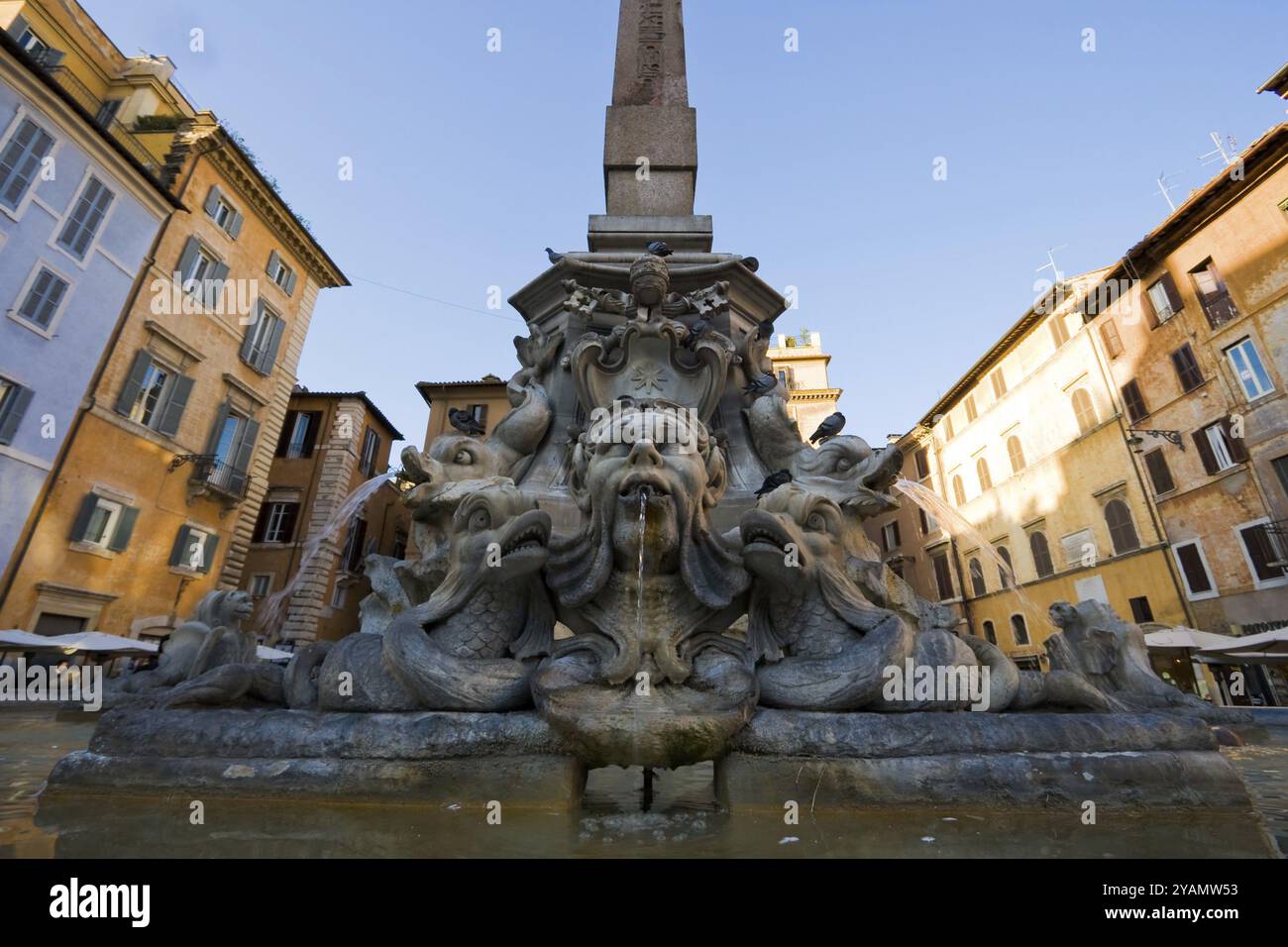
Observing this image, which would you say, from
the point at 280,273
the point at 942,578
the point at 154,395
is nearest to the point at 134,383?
the point at 154,395

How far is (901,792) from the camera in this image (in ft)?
7.09

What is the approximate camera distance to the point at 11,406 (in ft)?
44.7

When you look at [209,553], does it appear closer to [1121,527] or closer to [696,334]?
[696,334]

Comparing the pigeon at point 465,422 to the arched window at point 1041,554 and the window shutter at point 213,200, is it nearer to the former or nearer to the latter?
the window shutter at point 213,200

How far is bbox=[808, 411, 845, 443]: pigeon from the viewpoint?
167 inches

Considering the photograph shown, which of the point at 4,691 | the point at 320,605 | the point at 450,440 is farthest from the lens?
the point at 320,605

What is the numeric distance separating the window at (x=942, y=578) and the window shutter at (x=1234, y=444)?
515 inches

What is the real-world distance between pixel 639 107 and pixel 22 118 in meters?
16.8

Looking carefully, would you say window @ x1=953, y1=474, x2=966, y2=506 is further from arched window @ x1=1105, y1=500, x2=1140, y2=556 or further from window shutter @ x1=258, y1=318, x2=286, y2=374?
window shutter @ x1=258, y1=318, x2=286, y2=374

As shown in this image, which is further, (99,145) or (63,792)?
(99,145)

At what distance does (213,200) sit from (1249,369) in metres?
31.1
